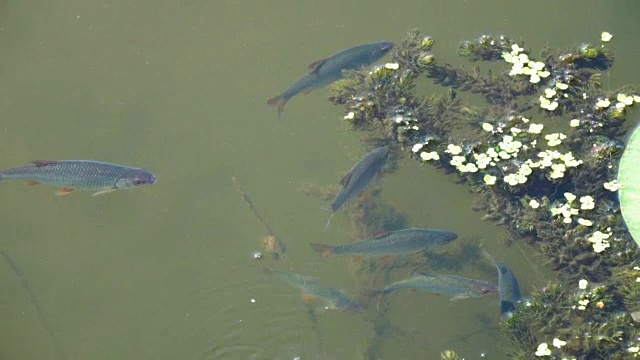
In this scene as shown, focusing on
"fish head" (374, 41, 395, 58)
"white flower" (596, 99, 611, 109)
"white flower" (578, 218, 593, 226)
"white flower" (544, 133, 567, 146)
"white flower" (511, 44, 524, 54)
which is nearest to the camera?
"white flower" (578, 218, 593, 226)

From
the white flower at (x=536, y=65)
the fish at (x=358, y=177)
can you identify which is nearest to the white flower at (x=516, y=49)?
the white flower at (x=536, y=65)

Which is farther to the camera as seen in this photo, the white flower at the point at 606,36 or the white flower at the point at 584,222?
the white flower at the point at 606,36

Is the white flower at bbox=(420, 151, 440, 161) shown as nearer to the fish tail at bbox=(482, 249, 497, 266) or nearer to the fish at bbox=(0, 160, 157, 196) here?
the fish tail at bbox=(482, 249, 497, 266)

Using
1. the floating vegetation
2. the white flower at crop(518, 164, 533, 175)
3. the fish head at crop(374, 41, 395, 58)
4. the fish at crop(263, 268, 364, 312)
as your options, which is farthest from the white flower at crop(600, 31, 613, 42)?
the fish at crop(263, 268, 364, 312)

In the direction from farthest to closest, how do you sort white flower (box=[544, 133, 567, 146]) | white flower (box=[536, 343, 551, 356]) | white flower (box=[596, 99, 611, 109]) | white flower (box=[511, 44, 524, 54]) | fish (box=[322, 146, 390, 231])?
1. white flower (box=[511, 44, 524, 54])
2. white flower (box=[596, 99, 611, 109])
3. white flower (box=[544, 133, 567, 146])
4. fish (box=[322, 146, 390, 231])
5. white flower (box=[536, 343, 551, 356])

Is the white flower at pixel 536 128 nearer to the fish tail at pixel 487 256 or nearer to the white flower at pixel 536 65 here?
the white flower at pixel 536 65

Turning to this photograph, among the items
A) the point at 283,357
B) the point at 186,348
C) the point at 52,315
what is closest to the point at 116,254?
the point at 52,315

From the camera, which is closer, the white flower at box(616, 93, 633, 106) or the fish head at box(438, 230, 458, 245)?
the fish head at box(438, 230, 458, 245)
